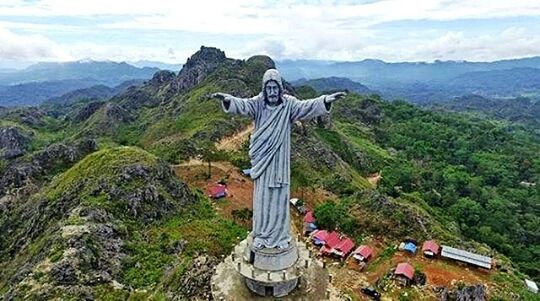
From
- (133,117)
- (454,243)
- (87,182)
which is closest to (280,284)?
(454,243)

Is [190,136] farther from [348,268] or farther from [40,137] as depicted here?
[40,137]

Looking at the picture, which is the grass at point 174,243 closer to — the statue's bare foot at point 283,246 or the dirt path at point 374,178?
the statue's bare foot at point 283,246

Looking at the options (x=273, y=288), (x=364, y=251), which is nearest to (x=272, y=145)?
(x=273, y=288)

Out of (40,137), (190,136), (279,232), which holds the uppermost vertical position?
(279,232)

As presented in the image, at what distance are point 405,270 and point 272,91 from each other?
47.1 ft

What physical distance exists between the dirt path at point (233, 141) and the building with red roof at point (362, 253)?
2532 centimetres

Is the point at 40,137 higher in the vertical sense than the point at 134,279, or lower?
lower

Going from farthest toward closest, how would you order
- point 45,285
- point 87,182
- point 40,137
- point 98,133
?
point 40,137, point 98,133, point 87,182, point 45,285

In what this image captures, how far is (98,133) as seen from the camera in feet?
265

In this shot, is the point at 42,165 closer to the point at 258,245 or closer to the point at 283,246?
the point at 258,245

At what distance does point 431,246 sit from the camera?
27.3 metres

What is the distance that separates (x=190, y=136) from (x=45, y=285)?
33.7 metres

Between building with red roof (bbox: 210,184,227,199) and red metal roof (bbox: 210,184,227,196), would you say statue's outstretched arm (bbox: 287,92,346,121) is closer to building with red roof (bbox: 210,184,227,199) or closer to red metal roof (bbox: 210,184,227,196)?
building with red roof (bbox: 210,184,227,199)

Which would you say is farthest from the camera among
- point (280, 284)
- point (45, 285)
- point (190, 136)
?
point (190, 136)
